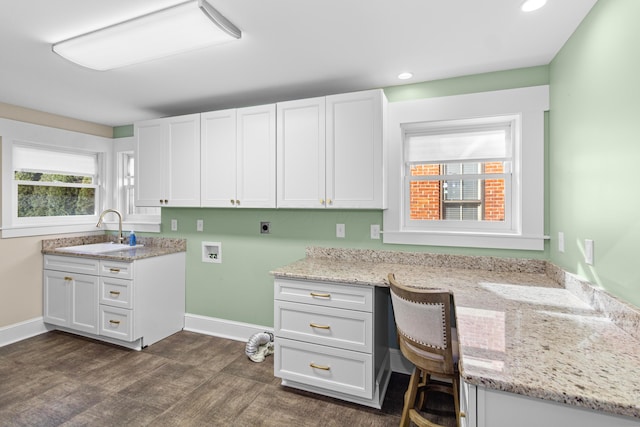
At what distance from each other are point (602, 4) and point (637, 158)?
0.79 m

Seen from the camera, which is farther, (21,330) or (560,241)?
(21,330)

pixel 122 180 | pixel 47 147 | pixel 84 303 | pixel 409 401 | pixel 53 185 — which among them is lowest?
pixel 409 401

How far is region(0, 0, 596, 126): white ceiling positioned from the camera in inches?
62.8

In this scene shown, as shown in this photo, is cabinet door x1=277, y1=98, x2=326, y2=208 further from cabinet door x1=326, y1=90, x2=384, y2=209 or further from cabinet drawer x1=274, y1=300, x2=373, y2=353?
cabinet drawer x1=274, y1=300, x2=373, y2=353

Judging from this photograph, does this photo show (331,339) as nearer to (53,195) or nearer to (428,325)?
(428,325)

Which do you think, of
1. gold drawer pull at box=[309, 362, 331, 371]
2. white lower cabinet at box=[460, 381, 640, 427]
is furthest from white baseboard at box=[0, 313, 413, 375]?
white lower cabinet at box=[460, 381, 640, 427]

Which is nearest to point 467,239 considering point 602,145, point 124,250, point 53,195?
point 602,145

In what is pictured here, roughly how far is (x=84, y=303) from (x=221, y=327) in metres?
1.30

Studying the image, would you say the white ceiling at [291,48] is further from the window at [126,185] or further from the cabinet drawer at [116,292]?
the cabinet drawer at [116,292]

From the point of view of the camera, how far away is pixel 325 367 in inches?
83.9

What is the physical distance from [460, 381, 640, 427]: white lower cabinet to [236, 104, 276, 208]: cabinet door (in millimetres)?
2025

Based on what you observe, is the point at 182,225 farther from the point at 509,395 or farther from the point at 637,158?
the point at 637,158

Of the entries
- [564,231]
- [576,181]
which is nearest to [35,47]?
[576,181]

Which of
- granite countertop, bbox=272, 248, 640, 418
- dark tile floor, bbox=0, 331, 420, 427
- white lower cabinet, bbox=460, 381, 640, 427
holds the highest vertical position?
granite countertop, bbox=272, 248, 640, 418
